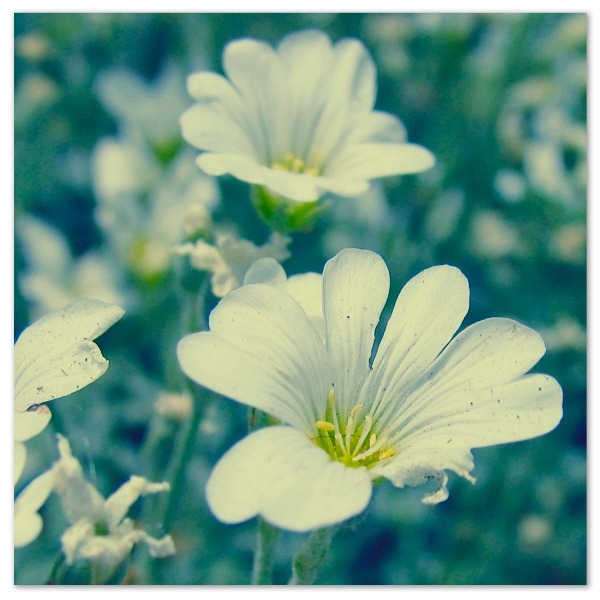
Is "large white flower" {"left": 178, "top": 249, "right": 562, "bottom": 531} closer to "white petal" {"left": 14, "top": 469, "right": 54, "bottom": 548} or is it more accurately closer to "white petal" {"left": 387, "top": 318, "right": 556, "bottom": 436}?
"white petal" {"left": 387, "top": 318, "right": 556, "bottom": 436}

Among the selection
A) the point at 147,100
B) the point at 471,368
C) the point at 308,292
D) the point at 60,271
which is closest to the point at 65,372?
the point at 308,292

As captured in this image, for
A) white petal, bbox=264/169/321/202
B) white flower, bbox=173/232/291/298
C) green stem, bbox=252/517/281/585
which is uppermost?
white petal, bbox=264/169/321/202

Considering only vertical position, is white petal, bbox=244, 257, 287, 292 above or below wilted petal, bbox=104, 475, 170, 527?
above

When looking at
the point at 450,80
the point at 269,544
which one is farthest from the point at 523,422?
the point at 450,80

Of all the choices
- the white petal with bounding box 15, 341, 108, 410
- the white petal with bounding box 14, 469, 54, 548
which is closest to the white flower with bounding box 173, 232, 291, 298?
the white petal with bounding box 15, 341, 108, 410

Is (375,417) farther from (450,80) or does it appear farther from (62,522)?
(450,80)

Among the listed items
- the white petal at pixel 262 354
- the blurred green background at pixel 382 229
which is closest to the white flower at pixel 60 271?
the blurred green background at pixel 382 229

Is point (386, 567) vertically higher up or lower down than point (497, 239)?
lower down

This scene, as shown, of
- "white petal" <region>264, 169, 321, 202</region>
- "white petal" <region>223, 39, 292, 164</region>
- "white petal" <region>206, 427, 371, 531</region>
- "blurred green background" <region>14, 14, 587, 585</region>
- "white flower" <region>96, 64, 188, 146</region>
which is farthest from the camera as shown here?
"white flower" <region>96, 64, 188, 146</region>
